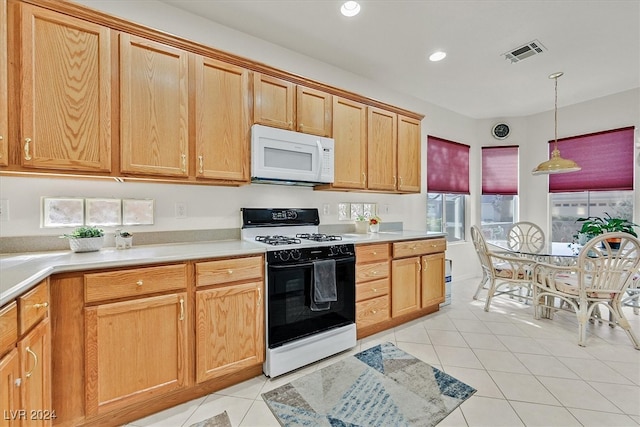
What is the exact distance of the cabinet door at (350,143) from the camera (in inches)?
108

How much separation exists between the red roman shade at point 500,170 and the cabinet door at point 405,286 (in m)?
2.67

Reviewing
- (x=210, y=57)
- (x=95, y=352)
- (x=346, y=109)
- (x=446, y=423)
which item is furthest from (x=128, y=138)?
(x=446, y=423)

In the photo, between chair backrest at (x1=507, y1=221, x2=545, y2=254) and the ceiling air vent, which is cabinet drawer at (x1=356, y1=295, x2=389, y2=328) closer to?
chair backrest at (x1=507, y1=221, x2=545, y2=254)

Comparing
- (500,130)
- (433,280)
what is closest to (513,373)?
(433,280)

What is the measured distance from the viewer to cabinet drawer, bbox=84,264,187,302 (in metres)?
1.44

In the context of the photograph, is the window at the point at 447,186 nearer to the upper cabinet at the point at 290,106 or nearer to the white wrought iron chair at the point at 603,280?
the white wrought iron chair at the point at 603,280

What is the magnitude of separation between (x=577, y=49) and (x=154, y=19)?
3.74 meters

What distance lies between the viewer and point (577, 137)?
400 cm

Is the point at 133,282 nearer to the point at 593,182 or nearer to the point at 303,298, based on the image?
the point at 303,298

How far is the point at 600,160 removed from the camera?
380cm

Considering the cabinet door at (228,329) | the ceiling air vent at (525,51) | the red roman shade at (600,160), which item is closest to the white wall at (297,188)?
the red roman shade at (600,160)

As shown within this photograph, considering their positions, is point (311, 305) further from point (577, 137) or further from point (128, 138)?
point (577, 137)

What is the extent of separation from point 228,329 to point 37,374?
88cm

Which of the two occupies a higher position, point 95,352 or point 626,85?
point 626,85
